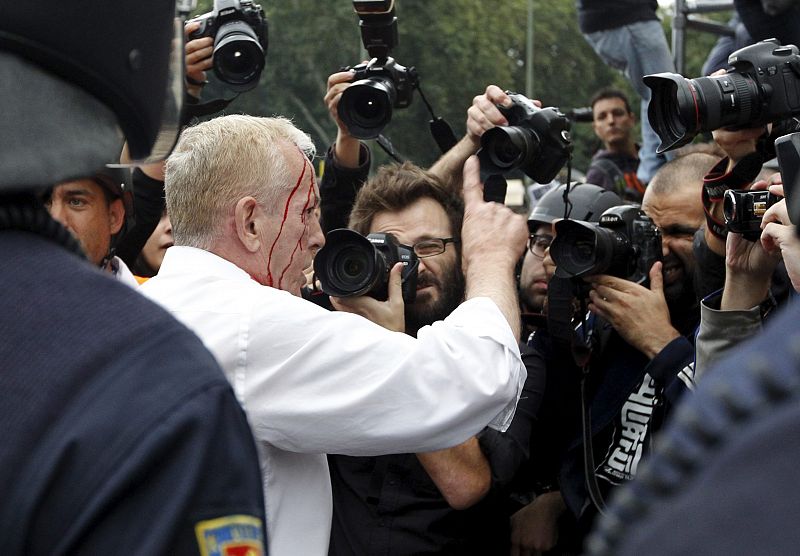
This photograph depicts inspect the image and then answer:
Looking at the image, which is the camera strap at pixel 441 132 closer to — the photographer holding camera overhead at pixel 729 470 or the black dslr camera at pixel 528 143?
the black dslr camera at pixel 528 143

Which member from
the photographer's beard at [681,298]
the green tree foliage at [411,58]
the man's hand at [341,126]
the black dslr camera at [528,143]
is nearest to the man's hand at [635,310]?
the photographer's beard at [681,298]

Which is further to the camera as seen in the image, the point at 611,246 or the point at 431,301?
the point at 431,301

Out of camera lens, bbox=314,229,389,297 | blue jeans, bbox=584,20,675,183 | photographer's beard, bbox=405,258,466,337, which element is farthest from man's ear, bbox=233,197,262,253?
blue jeans, bbox=584,20,675,183

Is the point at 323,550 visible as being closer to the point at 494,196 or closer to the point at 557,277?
the point at 494,196

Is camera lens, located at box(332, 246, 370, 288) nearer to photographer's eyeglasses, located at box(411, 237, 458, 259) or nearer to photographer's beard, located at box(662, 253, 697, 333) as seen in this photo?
photographer's eyeglasses, located at box(411, 237, 458, 259)

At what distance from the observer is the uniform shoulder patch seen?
1124mm

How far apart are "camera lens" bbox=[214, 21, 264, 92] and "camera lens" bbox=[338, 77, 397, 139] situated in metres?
0.39

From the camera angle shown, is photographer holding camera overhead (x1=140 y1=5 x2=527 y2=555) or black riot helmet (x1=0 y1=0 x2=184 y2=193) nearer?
black riot helmet (x1=0 y1=0 x2=184 y2=193)

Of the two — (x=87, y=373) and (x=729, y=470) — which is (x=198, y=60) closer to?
(x=87, y=373)

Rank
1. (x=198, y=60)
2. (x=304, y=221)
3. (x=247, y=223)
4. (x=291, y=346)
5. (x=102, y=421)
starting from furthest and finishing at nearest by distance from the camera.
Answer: (x=198, y=60), (x=304, y=221), (x=247, y=223), (x=291, y=346), (x=102, y=421)

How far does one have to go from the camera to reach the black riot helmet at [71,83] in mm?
1104

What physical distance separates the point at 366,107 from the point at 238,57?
1.74ft

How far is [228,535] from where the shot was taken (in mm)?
1133

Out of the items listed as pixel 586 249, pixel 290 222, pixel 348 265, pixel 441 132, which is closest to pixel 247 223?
pixel 290 222
